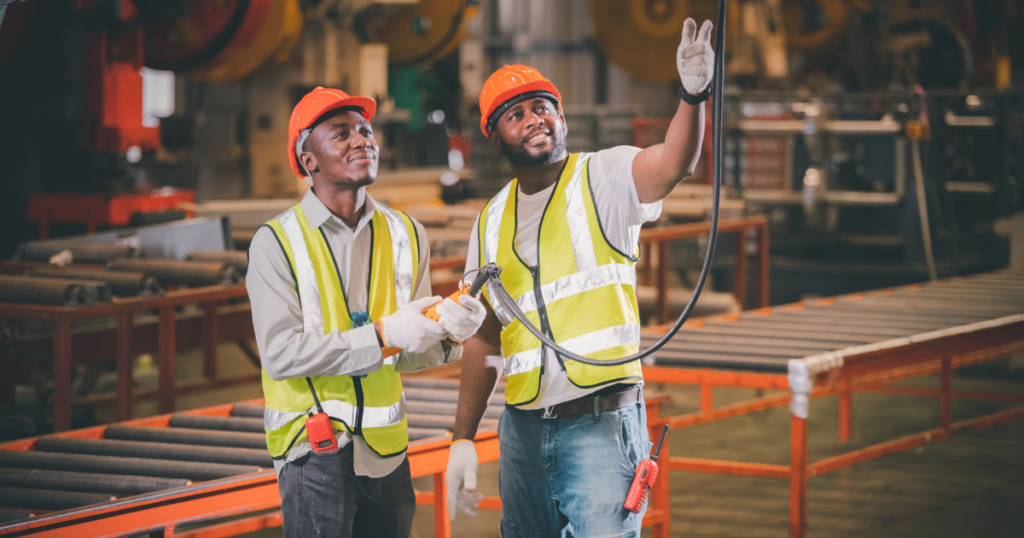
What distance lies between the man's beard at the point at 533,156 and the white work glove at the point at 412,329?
48cm

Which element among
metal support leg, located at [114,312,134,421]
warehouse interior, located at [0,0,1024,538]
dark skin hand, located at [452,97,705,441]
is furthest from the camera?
metal support leg, located at [114,312,134,421]

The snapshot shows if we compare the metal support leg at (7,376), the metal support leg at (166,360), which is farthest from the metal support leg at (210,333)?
the metal support leg at (7,376)

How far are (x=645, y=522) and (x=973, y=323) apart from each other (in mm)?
2604

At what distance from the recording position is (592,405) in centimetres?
239

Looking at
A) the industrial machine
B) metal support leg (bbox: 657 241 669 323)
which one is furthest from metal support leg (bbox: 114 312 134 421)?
the industrial machine

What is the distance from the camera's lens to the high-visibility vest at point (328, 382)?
231cm

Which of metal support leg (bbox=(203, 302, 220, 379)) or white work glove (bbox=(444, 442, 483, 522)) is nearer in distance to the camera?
white work glove (bbox=(444, 442, 483, 522))

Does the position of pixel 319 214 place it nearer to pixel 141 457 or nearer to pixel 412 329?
pixel 412 329

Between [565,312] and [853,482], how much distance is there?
376 cm

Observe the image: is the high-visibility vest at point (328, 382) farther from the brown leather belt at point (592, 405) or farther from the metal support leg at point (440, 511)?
the metal support leg at point (440, 511)

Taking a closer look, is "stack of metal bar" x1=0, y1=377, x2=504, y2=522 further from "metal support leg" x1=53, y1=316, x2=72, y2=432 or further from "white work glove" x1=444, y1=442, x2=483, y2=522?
"white work glove" x1=444, y1=442, x2=483, y2=522

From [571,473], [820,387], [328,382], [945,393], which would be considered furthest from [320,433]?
[945,393]

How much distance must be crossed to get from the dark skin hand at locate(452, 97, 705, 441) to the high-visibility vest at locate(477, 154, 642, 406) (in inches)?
3.3

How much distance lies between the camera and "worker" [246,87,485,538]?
87.7 inches
